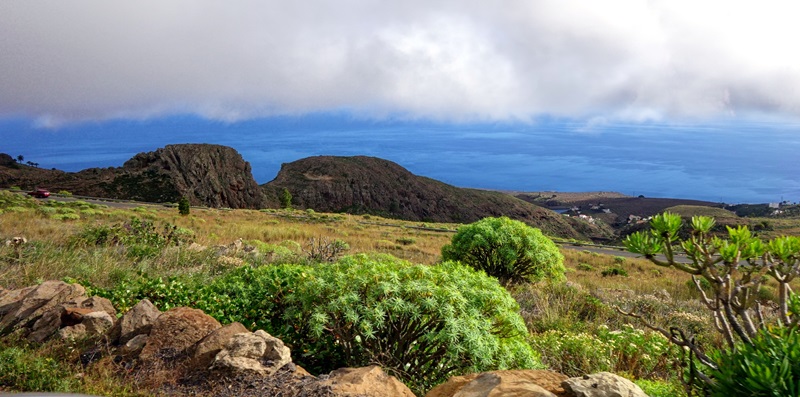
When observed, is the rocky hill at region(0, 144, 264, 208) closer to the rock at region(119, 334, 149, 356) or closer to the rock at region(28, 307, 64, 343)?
the rock at region(28, 307, 64, 343)

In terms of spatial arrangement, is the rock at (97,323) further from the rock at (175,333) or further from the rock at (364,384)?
the rock at (364,384)

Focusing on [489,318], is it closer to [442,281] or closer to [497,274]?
[442,281]

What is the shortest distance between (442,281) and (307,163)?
125334 millimetres

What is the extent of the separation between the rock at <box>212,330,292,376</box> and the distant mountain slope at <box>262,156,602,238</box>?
95.8 m

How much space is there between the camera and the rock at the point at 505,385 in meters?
2.85

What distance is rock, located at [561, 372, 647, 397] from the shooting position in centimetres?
282

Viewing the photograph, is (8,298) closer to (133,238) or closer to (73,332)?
(73,332)

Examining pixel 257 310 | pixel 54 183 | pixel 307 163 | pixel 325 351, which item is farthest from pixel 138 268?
pixel 307 163

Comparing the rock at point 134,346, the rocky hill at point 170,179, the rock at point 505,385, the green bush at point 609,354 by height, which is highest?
the rocky hill at point 170,179

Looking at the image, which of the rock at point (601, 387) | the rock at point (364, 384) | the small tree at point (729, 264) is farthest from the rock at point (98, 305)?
the small tree at point (729, 264)

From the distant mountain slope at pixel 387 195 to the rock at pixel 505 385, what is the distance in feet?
317

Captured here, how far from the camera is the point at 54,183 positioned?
69812 mm

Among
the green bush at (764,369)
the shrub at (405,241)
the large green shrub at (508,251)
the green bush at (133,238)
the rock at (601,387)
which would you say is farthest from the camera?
the shrub at (405,241)

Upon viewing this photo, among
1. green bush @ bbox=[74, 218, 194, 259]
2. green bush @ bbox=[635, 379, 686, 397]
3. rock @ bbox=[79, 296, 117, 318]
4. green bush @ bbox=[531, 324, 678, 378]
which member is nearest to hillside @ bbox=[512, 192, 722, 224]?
green bush @ bbox=[74, 218, 194, 259]
